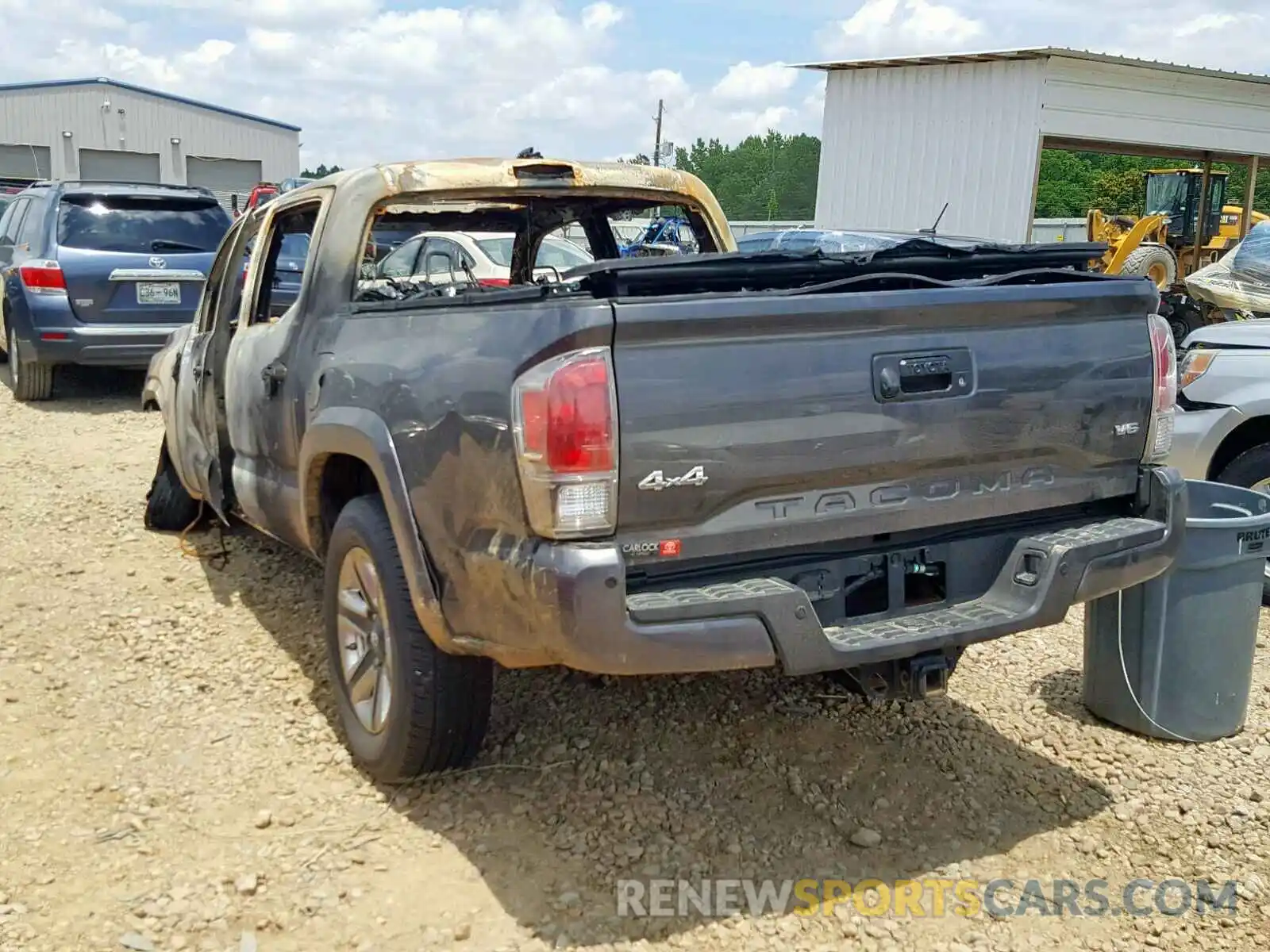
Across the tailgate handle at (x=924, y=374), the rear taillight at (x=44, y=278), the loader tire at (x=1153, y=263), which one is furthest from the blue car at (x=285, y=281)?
the loader tire at (x=1153, y=263)

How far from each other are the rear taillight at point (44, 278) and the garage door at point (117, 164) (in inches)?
1388

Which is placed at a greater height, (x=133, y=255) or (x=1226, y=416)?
(x=133, y=255)

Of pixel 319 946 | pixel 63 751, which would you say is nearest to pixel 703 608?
pixel 319 946

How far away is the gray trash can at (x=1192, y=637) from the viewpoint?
4.03m

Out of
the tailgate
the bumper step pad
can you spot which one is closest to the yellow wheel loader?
the tailgate

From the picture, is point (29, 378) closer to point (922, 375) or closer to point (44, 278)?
point (44, 278)

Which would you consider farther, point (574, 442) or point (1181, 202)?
point (1181, 202)

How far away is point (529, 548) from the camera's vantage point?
114 inches

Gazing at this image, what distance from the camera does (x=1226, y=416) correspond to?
570cm

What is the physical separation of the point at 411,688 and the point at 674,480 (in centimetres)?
110

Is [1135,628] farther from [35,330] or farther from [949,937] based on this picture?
[35,330]

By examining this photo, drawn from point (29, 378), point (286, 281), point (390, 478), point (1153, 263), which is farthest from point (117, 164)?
point (390, 478)

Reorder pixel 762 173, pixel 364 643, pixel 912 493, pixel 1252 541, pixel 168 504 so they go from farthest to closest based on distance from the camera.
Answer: pixel 762 173 < pixel 168 504 < pixel 1252 541 < pixel 364 643 < pixel 912 493

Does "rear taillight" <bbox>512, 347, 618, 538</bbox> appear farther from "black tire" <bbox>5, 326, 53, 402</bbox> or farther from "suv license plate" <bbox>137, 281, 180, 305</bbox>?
"black tire" <bbox>5, 326, 53, 402</bbox>
